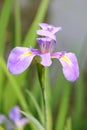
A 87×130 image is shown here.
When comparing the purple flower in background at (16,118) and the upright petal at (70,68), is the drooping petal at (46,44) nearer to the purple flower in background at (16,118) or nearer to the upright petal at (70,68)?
the upright petal at (70,68)

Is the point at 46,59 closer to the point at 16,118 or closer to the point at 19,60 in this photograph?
the point at 19,60

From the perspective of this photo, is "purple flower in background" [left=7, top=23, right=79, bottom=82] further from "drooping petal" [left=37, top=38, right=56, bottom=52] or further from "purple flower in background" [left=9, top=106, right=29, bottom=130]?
"purple flower in background" [left=9, top=106, right=29, bottom=130]

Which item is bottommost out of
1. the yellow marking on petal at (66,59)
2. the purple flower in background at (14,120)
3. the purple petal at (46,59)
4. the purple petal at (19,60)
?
the purple flower in background at (14,120)

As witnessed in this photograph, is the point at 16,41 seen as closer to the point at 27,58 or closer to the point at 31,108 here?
the point at 31,108

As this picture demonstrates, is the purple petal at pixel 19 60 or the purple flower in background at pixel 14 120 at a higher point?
the purple petal at pixel 19 60

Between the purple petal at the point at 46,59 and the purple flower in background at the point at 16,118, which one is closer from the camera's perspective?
the purple petal at the point at 46,59

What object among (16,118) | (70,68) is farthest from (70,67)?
(16,118)

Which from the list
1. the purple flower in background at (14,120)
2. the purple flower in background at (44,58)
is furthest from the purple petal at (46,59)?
the purple flower in background at (14,120)

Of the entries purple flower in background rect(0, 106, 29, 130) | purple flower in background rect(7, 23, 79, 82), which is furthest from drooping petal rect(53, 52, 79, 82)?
purple flower in background rect(0, 106, 29, 130)
